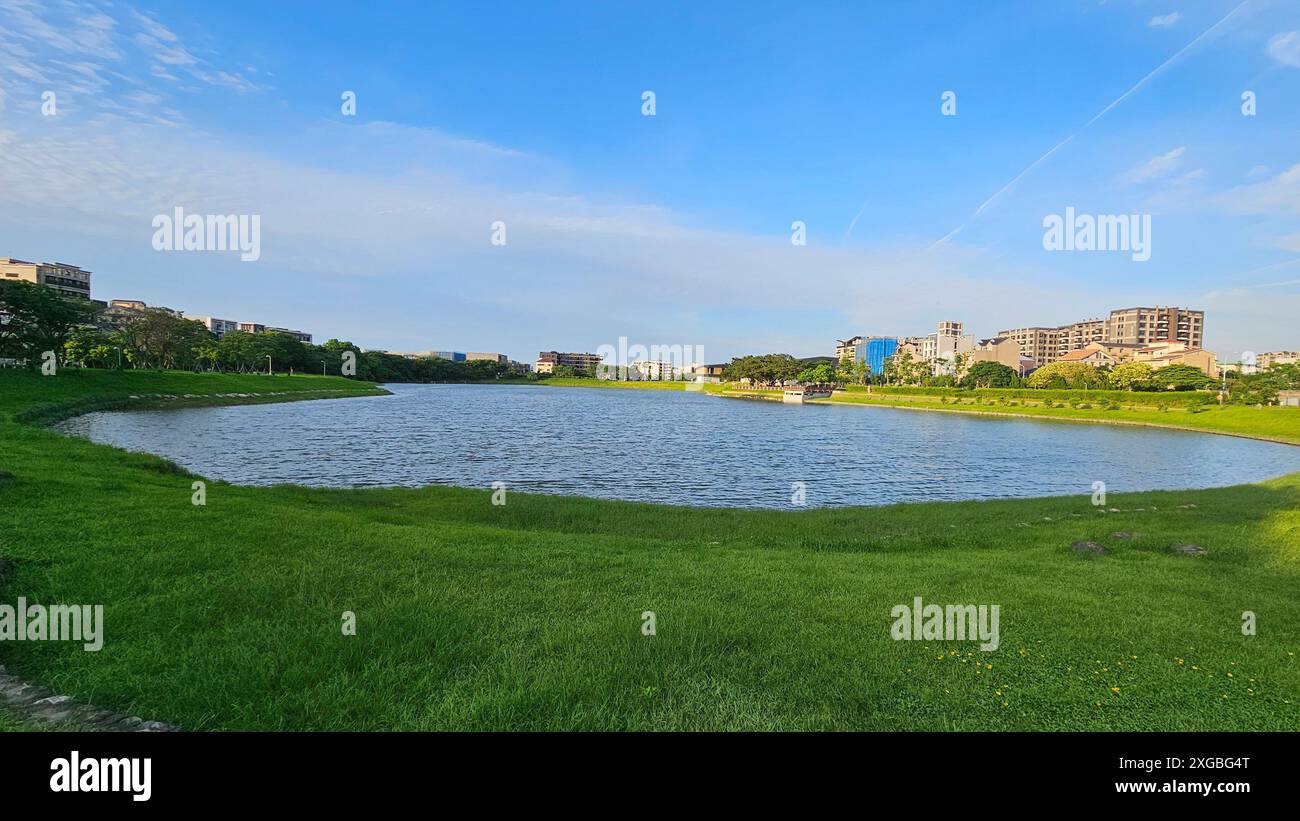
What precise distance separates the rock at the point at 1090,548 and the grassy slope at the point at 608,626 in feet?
0.78

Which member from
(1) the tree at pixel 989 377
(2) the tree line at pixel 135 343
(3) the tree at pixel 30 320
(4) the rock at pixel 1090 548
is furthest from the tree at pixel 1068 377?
(2) the tree line at pixel 135 343

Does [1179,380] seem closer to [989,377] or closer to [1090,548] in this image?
[989,377]

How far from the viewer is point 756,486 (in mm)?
28188

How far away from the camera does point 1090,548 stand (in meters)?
12.7

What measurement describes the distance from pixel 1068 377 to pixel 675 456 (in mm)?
125224

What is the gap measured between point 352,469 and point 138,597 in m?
23.8

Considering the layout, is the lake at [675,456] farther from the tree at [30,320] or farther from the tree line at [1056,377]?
the tree line at [1056,377]

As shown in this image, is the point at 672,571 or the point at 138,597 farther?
the point at 672,571

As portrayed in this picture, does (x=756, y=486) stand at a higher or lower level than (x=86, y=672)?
lower

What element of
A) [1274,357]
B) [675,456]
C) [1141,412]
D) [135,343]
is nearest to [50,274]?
[135,343]

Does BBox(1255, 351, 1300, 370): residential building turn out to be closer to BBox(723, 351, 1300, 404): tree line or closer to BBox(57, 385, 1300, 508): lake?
BBox(723, 351, 1300, 404): tree line
